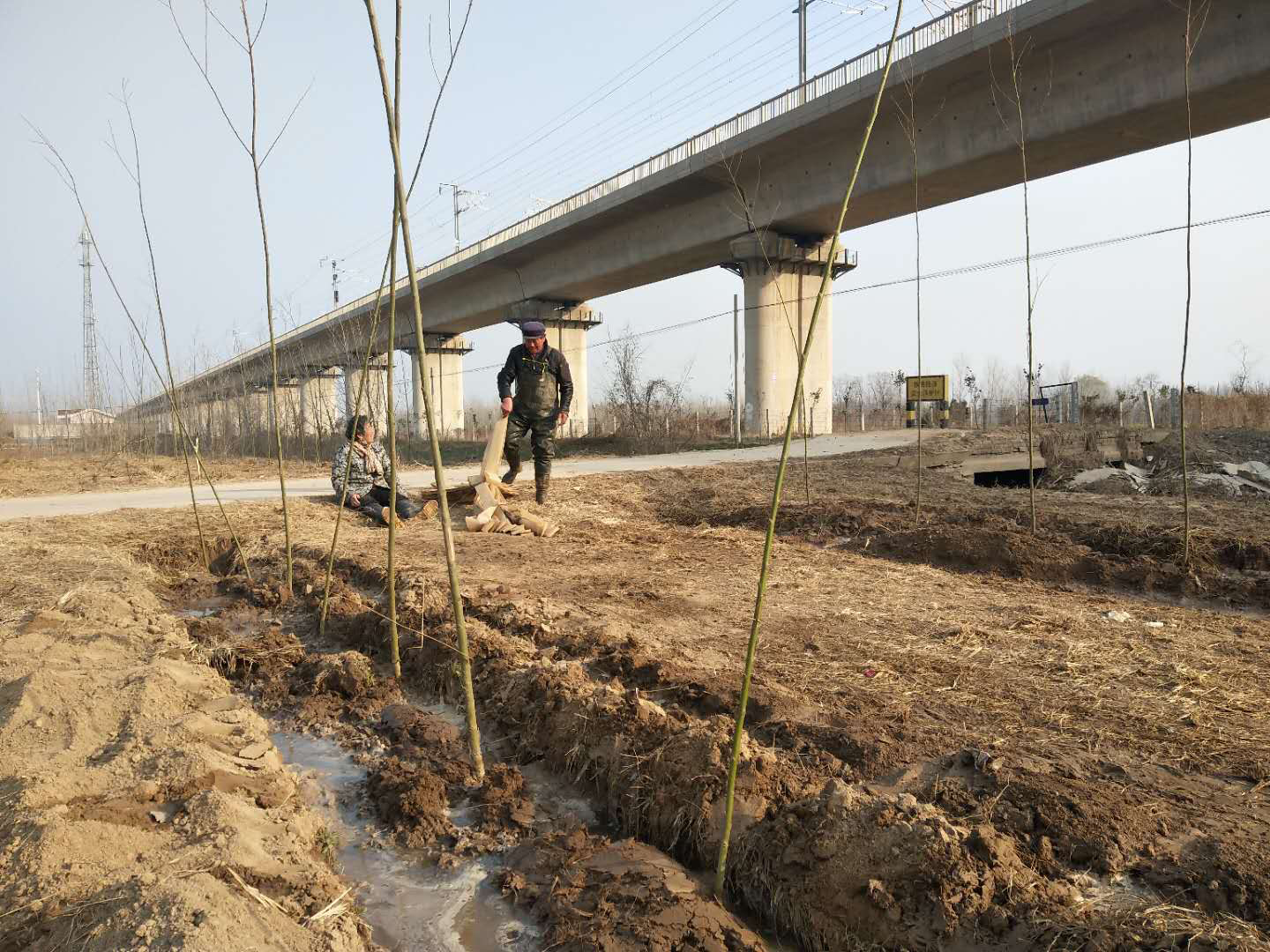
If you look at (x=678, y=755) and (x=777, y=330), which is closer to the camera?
(x=678, y=755)

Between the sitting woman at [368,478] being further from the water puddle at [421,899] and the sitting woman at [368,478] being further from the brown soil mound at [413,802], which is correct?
the water puddle at [421,899]

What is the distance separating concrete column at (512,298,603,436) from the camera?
2692 centimetres

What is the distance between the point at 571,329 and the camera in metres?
28.0

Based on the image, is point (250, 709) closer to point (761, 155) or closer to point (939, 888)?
point (939, 888)

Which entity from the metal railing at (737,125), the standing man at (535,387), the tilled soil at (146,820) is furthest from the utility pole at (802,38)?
the tilled soil at (146,820)

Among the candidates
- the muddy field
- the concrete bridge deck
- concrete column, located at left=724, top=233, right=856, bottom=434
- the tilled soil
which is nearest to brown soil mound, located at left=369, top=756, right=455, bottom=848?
the muddy field

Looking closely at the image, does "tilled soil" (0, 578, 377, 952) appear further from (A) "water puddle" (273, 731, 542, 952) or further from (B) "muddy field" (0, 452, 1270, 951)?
(A) "water puddle" (273, 731, 542, 952)

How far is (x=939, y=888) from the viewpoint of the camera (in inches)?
73.5

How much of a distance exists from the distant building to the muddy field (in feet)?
68.4

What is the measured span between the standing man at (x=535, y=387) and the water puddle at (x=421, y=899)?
17.3 ft

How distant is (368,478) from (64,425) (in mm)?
24534

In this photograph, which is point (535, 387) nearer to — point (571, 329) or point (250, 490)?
point (250, 490)

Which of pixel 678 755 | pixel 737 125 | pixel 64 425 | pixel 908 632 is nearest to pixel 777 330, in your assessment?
pixel 737 125

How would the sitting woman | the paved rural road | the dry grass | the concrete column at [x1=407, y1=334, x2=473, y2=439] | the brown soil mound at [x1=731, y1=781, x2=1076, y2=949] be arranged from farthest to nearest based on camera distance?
1. the concrete column at [x1=407, y1=334, x2=473, y2=439]
2. the paved rural road
3. the sitting woman
4. the dry grass
5. the brown soil mound at [x1=731, y1=781, x2=1076, y2=949]
